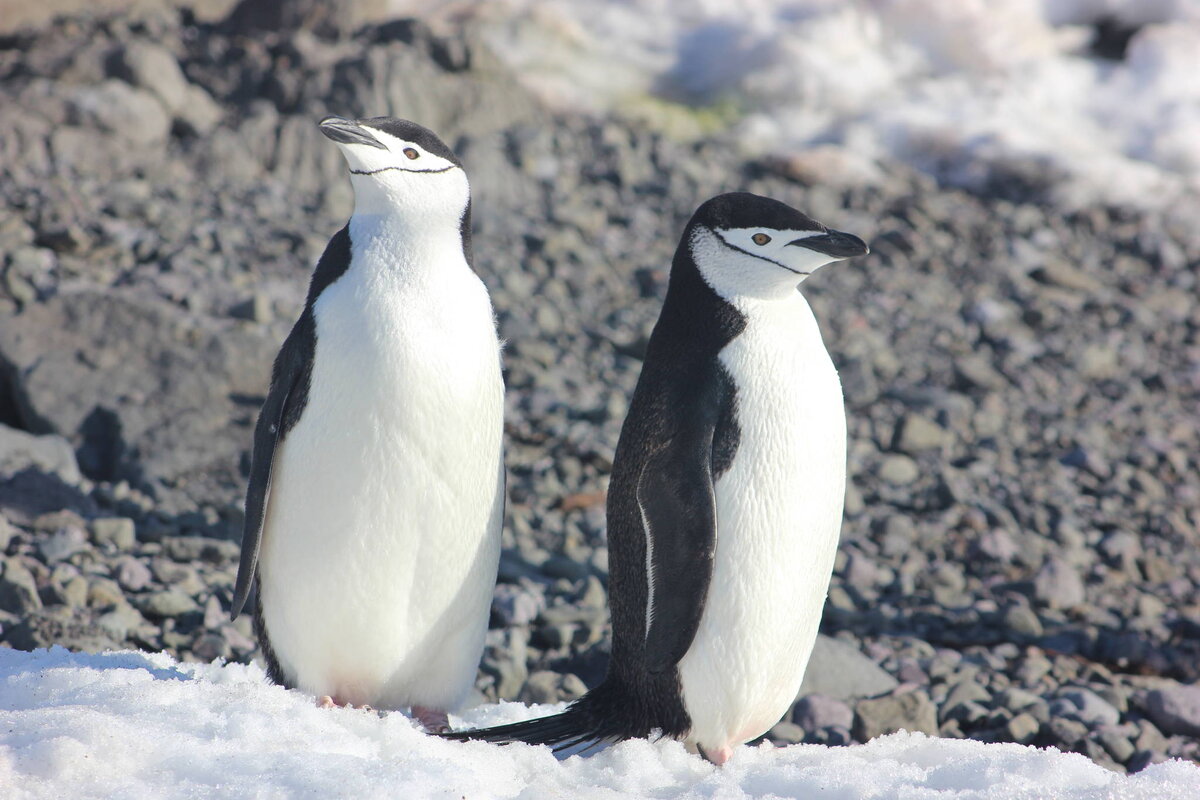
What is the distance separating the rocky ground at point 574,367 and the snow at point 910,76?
18.6 inches

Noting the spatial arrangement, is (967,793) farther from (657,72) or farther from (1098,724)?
(657,72)

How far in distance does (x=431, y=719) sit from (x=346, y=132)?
136 centimetres

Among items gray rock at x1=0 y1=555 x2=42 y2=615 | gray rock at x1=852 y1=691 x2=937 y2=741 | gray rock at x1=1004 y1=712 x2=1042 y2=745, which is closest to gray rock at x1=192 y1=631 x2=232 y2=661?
gray rock at x1=0 y1=555 x2=42 y2=615

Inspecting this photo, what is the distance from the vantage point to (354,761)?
2314 mm

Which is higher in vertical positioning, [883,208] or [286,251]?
[883,208]

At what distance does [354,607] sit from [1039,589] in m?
3.03

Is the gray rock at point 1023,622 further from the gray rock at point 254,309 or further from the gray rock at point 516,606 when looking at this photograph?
the gray rock at point 254,309

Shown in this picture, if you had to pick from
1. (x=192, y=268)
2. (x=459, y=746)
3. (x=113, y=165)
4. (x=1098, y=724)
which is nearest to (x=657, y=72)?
(x=113, y=165)

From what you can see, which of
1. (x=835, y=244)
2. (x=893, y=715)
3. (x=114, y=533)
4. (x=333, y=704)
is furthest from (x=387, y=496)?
(x=114, y=533)

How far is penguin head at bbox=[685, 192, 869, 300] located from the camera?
2.73 m

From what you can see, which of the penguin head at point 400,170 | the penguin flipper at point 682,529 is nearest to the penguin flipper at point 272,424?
the penguin head at point 400,170

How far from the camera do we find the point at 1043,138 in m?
10.3

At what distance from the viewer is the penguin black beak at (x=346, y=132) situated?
8.88 ft

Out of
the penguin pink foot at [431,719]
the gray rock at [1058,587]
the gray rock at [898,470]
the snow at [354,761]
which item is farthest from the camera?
the gray rock at [898,470]
